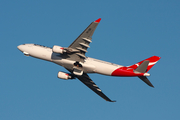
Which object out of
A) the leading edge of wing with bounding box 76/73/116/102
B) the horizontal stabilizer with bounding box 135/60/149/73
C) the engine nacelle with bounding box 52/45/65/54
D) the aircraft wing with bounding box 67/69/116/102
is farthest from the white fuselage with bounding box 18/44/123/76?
the aircraft wing with bounding box 67/69/116/102

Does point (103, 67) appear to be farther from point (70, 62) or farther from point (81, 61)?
point (70, 62)

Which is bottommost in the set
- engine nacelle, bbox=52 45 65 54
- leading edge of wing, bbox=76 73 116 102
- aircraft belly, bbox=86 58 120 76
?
leading edge of wing, bbox=76 73 116 102

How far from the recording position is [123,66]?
197ft

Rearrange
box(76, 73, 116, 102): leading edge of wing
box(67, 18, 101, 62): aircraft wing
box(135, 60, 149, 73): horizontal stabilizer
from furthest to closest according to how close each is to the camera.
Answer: box(76, 73, 116, 102): leading edge of wing, box(135, 60, 149, 73): horizontal stabilizer, box(67, 18, 101, 62): aircraft wing

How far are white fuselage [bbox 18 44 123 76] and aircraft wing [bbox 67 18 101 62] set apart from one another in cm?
173

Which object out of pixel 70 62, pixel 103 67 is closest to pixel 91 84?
pixel 103 67

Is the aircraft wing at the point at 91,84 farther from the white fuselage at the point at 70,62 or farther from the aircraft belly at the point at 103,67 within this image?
the aircraft belly at the point at 103,67

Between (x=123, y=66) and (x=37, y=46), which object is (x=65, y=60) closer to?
(x=37, y=46)

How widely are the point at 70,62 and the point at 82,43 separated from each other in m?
6.30

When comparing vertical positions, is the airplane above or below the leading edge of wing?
above

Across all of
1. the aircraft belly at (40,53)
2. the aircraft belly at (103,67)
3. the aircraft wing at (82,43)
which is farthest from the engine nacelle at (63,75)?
the aircraft belly at (103,67)

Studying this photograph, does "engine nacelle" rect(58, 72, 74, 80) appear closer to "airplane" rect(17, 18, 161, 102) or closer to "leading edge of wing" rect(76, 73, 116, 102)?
"airplane" rect(17, 18, 161, 102)

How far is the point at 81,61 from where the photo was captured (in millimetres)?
58688

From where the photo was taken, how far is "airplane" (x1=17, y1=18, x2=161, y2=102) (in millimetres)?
56031
